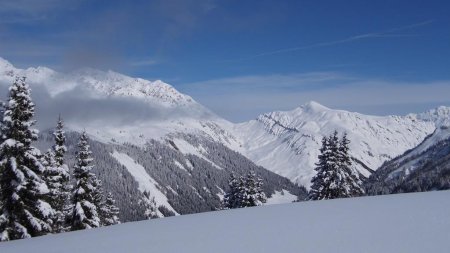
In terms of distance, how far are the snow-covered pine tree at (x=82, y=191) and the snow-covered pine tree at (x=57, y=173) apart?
2.69 ft

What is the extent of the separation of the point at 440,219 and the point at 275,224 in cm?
553

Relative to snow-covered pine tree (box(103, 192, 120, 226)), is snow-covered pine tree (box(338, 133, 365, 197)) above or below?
above

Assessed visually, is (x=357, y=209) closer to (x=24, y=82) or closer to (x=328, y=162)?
(x=24, y=82)

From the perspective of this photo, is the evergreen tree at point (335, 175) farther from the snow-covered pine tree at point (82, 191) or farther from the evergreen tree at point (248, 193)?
the snow-covered pine tree at point (82, 191)

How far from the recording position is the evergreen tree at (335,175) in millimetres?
42406

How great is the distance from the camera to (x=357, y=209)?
19.0 metres

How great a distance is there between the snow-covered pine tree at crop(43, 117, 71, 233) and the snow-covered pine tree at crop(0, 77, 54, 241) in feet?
23.1

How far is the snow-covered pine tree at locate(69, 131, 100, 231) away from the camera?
33.2m

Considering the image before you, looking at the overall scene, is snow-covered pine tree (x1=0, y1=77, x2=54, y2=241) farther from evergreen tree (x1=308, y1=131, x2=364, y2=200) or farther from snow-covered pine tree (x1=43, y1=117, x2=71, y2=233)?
evergreen tree (x1=308, y1=131, x2=364, y2=200)

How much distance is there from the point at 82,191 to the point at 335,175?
22.9 metres

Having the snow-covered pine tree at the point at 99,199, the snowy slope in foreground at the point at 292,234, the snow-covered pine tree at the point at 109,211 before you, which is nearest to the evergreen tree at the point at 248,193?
the snow-covered pine tree at the point at 109,211

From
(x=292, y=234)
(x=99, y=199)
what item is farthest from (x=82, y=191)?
(x=292, y=234)

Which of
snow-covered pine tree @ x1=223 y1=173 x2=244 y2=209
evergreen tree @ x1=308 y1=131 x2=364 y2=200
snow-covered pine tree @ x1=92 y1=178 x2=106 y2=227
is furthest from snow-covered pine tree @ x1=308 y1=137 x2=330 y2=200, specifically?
snow-covered pine tree @ x1=92 y1=178 x2=106 y2=227

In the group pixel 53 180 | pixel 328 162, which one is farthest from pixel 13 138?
pixel 328 162
